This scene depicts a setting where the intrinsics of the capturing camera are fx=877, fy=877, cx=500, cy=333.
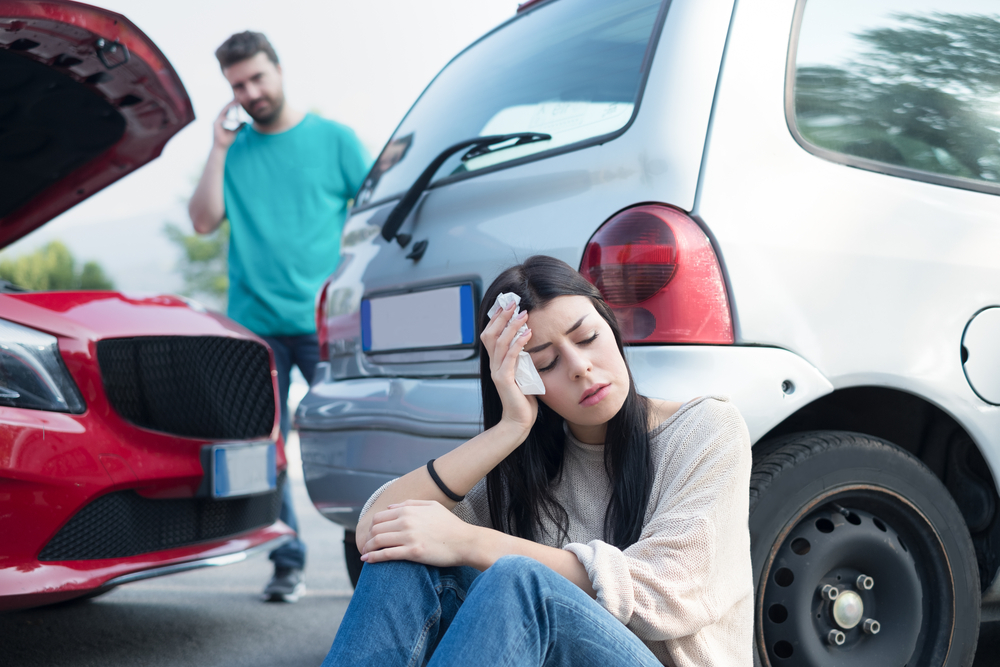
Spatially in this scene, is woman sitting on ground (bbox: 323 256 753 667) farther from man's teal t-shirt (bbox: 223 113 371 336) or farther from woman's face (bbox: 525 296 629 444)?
man's teal t-shirt (bbox: 223 113 371 336)

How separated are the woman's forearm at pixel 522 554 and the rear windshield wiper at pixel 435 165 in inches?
39.9

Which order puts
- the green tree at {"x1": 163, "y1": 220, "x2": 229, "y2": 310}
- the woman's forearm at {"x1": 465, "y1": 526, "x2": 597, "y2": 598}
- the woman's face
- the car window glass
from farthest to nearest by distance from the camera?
the green tree at {"x1": 163, "y1": 220, "x2": 229, "y2": 310} → the car window glass → the woman's face → the woman's forearm at {"x1": 465, "y1": 526, "x2": 597, "y2": 598}

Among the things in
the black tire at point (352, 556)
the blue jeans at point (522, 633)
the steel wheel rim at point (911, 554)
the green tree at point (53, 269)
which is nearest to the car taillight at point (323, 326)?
the black tire at point (352, 556)

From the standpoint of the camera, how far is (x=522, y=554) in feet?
5.11

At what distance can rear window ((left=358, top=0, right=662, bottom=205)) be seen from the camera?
2.03 m

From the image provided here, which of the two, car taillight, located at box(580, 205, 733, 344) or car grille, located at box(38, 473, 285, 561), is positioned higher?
car taillight, located at box(580, 205, 733, 344)

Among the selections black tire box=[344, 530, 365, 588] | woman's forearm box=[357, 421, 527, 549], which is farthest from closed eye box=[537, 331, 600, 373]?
black tire box=[344, 530, 365, 588]

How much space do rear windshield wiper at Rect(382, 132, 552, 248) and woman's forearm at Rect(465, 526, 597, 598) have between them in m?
1.01

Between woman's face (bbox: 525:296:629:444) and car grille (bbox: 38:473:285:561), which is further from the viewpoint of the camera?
car grille (bbox: 38:473:285:561)

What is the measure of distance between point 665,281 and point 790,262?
279 millimetres

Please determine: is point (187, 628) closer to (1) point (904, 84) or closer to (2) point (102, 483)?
(2) point (102, 483)

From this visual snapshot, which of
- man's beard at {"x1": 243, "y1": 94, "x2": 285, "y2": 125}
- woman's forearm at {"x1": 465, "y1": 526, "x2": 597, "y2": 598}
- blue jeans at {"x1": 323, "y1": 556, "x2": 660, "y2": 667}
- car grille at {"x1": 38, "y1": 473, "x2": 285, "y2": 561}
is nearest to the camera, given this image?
blue jeans at {"x1": 323, "y1": 556, "x2": 660, "y2": 667}

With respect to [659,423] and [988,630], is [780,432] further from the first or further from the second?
[988,630]

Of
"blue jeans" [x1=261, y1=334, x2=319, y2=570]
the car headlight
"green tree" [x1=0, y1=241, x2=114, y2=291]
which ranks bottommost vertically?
"green tree" [x1=0, y1=241, x2=114, y2=291]
